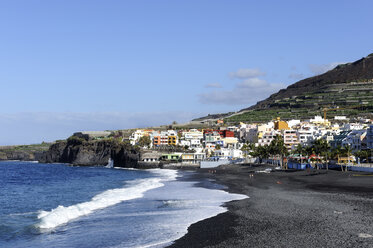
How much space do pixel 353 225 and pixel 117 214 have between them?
21.0 m

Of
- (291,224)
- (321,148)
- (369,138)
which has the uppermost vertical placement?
(369,138)

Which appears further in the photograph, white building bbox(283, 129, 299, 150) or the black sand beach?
white building bbox(283, 129, 299, 150)

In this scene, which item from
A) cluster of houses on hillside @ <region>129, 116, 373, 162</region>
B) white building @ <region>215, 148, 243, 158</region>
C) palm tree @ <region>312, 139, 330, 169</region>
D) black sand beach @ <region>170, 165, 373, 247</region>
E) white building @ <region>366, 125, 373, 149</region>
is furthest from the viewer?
white building @ <region>215, 148, 243, 158</region>

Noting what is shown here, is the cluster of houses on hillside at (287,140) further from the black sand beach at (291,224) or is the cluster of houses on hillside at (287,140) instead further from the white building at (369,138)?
the black sand beach at (291,224)

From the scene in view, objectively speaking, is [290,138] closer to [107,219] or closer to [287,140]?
[287,140]

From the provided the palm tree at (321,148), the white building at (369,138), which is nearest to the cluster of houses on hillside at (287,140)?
the white building at (369,138)

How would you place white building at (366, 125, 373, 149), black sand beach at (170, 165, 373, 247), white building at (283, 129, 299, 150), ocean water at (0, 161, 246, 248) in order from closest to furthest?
black sand beach at (170, 165, 373, 247), ocean water at (0, 161, 246, 248), white building at (366, 125, 373, 149), white building at (283, 129, 299, 150)

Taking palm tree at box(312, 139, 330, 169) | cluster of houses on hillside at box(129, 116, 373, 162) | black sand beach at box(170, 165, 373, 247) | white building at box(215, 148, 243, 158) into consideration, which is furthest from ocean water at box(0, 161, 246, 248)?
white building at box(215, 148, 243, 158)

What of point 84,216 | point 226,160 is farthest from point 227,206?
point 226,160

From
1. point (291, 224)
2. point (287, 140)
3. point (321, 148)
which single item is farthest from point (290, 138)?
point (291, 224)

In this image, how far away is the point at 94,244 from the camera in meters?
27.5

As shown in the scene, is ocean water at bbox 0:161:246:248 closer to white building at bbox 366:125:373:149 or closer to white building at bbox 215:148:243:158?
white building at bbox 366:125:373:149

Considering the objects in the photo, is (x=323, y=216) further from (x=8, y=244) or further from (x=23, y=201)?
(x=23, y=201)

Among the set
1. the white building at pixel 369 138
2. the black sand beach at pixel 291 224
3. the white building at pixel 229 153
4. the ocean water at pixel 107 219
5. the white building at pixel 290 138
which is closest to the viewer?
the black sand beach at pixel 291 224
